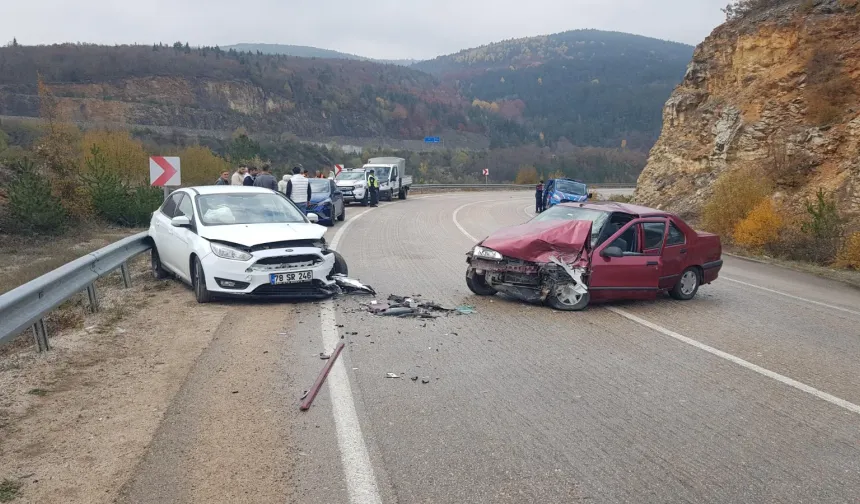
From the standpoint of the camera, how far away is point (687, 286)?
1048cm

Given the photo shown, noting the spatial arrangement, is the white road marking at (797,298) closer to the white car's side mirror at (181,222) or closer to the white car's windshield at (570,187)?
the white car's side mirror at (181,222)

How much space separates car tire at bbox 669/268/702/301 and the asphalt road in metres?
0.73

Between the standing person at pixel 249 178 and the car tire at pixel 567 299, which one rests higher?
the standing person at pixel 249 178

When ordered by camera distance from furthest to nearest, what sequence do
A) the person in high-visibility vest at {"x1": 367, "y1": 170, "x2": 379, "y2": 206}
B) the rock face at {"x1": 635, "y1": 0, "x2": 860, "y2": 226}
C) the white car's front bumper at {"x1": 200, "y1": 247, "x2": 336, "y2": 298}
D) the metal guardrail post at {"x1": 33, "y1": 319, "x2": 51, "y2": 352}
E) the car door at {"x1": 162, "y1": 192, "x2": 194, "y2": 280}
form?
the person in high-visibility vest at {"x1": 367, "y1": 170, "x2": 379, "y2": 206}, the rock face at {"x1": 635, "y1": 0, "x2": 860, "y2": 226}, the car door at {"x1": 162, "y1": 192, "x2": 194, "y2": 280}, the white car's front bumper at {"x1": 200, "y1": 247, "x2": 336, "y2": 298}, the metal guardrail post at {"x1": 33, "y1": 319, "x2": 51, "y2": 352}

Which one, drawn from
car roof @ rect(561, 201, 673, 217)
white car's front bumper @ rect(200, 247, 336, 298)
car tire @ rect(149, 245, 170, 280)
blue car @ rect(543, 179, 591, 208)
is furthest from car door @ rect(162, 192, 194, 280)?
blue car @ rect(543, 179, 591, 208)

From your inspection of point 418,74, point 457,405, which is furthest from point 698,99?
point 418,74

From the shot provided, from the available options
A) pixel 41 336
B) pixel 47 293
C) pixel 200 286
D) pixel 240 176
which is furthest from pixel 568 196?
pixel 41 336

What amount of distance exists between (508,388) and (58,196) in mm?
15996

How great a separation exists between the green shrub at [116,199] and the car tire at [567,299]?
1437 cm

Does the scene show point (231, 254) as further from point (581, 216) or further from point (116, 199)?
point (116, 199)

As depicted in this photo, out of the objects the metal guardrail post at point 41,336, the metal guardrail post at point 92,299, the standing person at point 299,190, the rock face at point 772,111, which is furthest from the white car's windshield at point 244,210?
the rock face at point 772,111

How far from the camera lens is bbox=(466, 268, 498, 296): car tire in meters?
9.88

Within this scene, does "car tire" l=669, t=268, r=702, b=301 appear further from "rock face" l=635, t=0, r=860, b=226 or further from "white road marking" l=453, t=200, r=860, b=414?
"rock face" l=635, t=0, r=860, b=226

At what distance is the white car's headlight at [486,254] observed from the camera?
30.8ft
